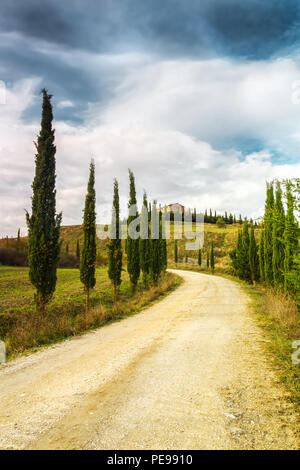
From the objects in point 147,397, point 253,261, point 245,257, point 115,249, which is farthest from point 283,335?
point 245,257

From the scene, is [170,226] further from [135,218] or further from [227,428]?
[227,428]

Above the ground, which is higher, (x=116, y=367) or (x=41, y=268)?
(x=41, y=268)

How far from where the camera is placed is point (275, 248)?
59.2 ft

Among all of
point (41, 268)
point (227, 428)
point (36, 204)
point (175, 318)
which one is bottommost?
point (175, 318)

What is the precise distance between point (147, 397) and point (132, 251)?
58.5 feet

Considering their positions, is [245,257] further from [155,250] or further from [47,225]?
[47,225]

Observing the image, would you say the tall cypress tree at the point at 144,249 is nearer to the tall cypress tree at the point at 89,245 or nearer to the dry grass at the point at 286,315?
the tall cypress tree at the point at 89,245

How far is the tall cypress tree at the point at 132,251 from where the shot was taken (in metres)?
21.5

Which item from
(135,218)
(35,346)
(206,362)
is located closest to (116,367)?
(206,362)

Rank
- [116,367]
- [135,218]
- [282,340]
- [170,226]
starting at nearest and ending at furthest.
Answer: [116,367] → [282,340] → [135,218] → [170,226]

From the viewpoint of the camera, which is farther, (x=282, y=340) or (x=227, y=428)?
(x=282, y=340)

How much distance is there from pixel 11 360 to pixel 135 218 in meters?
16.9

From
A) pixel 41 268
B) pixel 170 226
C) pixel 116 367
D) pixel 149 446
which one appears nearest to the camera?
pixel 149 446

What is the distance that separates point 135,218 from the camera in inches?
905
